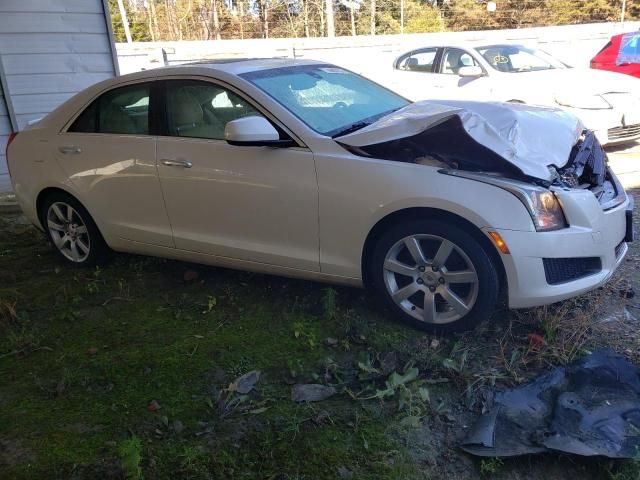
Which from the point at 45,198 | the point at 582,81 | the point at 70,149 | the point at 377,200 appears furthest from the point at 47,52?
the point at 582,81

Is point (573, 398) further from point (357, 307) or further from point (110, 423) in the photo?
point (110, 423)

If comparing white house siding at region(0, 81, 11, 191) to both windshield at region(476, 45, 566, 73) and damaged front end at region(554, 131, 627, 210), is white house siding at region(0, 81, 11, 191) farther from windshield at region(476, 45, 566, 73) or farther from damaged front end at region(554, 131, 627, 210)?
windshield at region(476, 45, 566, 73)

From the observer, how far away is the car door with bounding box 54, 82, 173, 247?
160 inches

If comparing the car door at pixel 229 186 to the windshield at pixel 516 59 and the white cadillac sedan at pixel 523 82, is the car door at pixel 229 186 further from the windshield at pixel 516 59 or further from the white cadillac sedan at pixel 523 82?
the windshield at pixel 516 59

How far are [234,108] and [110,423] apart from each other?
6.71ft

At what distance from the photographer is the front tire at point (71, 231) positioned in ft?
14.9

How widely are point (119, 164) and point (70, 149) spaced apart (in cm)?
53

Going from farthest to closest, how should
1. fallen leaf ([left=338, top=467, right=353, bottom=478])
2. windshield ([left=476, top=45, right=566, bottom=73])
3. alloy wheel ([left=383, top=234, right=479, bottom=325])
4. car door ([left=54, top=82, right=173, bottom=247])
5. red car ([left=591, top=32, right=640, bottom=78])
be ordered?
red car ([left=591, top=32, right=640, bottom=78]) < windshield ([left=476, top=45, right=566, bottom=73]) < car door ([left=54, top=82, right=173, bottom=247]) < alloy wheel ([left=383, top=234, right=479, bottom=325]) < fallen leaf ([left=338, top=467, right=353, bottom=478])

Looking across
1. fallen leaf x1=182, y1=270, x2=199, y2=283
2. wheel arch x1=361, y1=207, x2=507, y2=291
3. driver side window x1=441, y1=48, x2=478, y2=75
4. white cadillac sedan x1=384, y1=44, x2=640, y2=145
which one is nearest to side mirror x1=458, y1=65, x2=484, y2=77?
white cadillac sedan x1=384, y1=44, x2=640, y2=145

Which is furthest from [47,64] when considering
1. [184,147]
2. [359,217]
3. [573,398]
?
[573,398]

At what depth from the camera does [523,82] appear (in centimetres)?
816

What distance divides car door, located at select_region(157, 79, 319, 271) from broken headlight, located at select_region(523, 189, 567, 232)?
1.21 meters

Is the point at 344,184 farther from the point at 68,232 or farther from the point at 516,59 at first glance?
the point at 516,59

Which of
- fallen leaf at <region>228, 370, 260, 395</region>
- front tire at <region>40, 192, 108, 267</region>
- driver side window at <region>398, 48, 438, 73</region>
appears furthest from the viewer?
driver side window at <region>398, 48, 438, 73</region>
